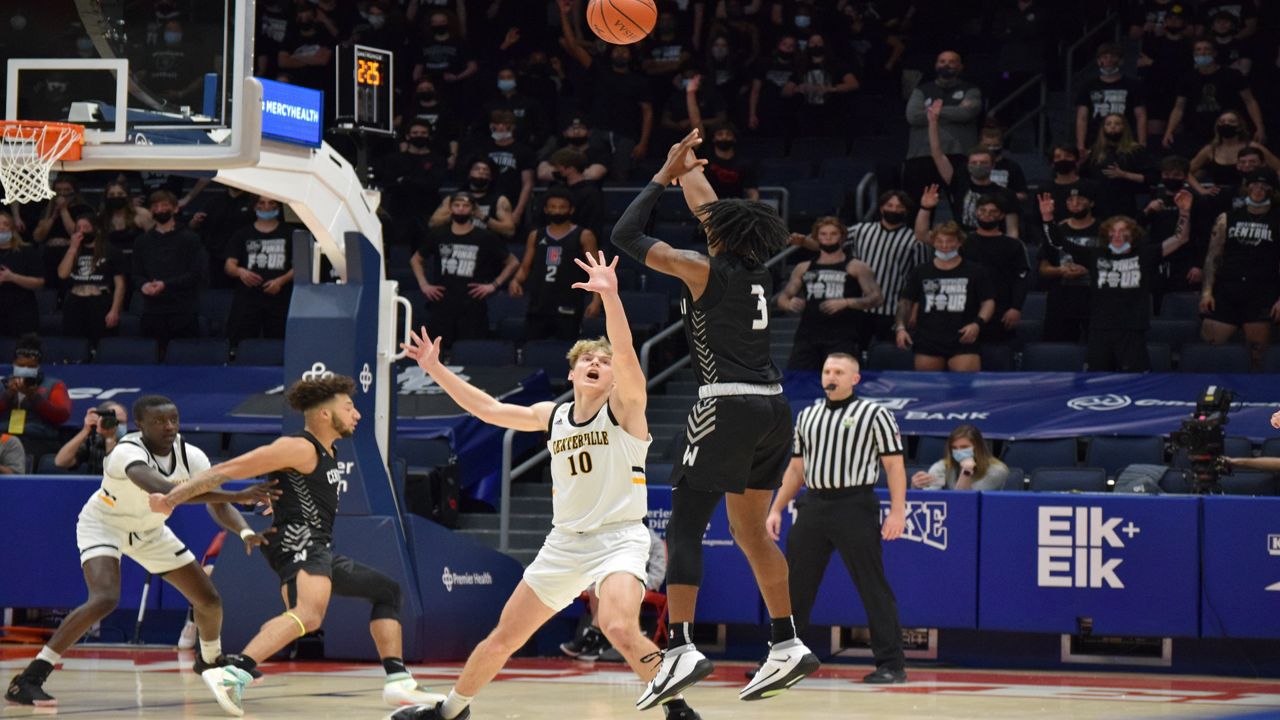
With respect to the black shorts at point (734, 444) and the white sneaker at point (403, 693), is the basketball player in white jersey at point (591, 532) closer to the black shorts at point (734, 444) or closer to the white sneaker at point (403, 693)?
the black shorts at point (734, 444)

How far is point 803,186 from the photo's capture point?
19.2 meters

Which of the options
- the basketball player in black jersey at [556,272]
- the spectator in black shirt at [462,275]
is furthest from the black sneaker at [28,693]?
the spectator in black shirt at [462,275]

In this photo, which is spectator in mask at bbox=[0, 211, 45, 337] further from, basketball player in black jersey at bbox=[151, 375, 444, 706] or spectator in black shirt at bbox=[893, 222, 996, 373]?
spectator in black shirt at bbox=[893, 222, 996, 373]

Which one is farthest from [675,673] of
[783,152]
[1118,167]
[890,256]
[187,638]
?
[783,152]

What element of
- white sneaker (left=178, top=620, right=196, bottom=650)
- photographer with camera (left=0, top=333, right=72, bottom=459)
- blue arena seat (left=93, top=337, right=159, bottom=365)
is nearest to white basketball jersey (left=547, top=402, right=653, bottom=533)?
white sneaker (left=178, top=620, right=196, bottom=650)

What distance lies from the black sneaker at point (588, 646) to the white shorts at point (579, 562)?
17.8 feet

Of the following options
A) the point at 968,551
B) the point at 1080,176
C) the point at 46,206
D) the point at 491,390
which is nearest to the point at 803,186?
the point at 1080,176

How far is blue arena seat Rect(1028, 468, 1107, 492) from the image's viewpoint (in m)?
13.8

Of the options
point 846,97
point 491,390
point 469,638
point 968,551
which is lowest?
point 469,638

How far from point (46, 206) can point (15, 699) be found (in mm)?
10898

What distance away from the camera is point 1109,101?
17703mm

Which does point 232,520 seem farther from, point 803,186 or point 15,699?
point 803,186

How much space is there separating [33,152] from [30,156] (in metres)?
0.03

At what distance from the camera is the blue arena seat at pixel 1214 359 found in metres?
15.3
